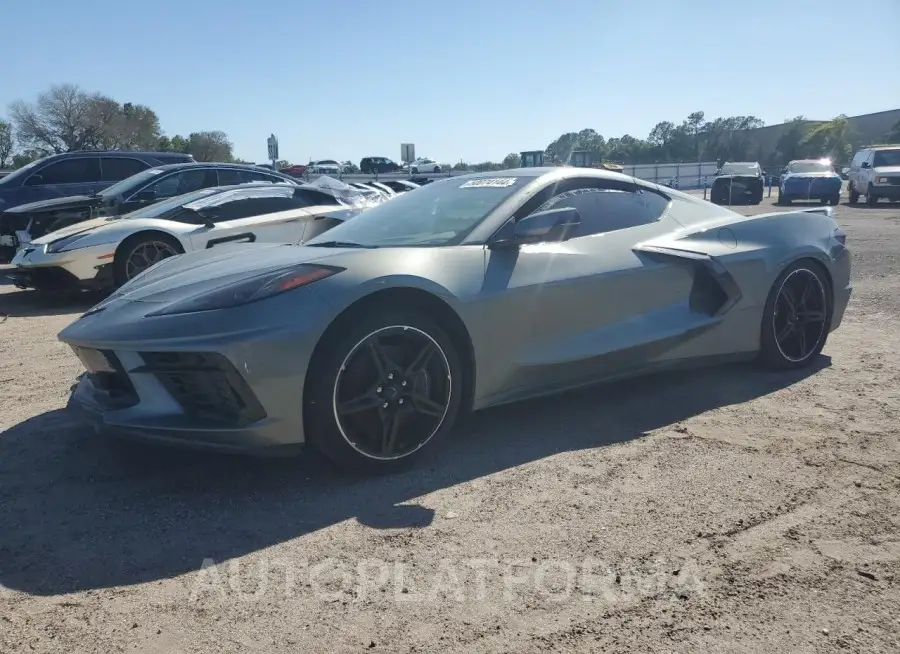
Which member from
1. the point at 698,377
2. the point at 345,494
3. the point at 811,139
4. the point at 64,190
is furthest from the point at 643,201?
the point at 811,139

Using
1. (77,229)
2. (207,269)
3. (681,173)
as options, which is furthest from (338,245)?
(681,173)

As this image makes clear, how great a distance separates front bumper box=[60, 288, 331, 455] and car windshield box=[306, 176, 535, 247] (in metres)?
0.91

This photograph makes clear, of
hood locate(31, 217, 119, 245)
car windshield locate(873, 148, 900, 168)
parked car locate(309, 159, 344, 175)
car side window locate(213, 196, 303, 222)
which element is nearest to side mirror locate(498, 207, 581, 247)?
car side window locate(213, 196, 303, 222)

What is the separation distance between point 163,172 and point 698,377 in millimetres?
7778

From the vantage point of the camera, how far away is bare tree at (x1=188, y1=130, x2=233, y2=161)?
182ft

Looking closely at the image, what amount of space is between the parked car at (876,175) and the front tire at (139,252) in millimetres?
Answer: 21430

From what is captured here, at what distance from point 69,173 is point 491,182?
9.31 m

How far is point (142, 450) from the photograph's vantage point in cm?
349

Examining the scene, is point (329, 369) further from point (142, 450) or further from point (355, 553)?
point (142, 450)

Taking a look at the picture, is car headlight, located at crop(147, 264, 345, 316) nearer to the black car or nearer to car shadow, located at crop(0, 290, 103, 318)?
car shadow, located at crop(0, 290, 103, 318)

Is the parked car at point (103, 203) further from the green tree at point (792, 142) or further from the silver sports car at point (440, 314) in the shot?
the green tree at point (792, 142)

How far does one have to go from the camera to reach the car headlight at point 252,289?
3041 millimetres

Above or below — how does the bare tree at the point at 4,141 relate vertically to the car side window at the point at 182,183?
above

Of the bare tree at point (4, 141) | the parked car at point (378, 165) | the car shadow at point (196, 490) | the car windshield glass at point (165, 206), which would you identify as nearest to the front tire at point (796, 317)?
the car shadow at point (196, 490)
